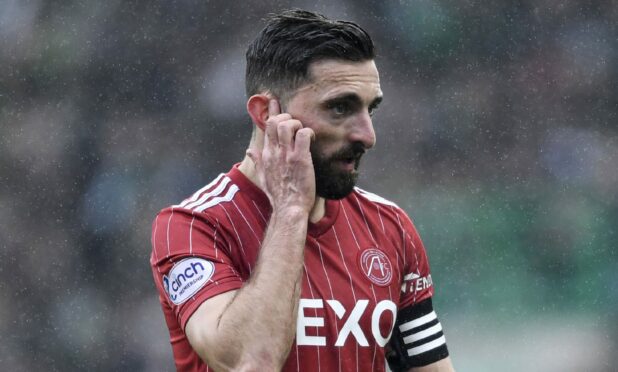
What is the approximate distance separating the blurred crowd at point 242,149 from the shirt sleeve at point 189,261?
14.5 ft

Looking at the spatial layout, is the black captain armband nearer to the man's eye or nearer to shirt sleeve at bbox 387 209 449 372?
shirt sleeve at bbox 387 209 449 372

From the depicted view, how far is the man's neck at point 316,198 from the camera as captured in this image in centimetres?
285

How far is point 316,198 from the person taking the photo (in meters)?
2.87

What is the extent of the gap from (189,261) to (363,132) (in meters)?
0.58

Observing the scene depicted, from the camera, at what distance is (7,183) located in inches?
277

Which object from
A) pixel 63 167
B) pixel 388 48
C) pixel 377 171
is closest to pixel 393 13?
pixel 388 48

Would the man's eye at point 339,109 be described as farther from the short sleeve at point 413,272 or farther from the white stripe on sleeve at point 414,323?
the white stripe on sleeve at point 414,323

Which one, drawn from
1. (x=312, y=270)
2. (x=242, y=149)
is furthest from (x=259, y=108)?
(x=242, y=149)

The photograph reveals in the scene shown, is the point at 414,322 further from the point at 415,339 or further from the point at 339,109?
the point at 339,109

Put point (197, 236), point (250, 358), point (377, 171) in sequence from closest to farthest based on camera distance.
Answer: point (250, 358), point (197, 236), point (377, 171)

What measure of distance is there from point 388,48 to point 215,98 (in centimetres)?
139

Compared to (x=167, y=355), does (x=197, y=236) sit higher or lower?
lower

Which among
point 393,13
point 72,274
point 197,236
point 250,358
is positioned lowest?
point 250,358

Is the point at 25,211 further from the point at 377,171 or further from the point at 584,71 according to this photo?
the point at 584,71
